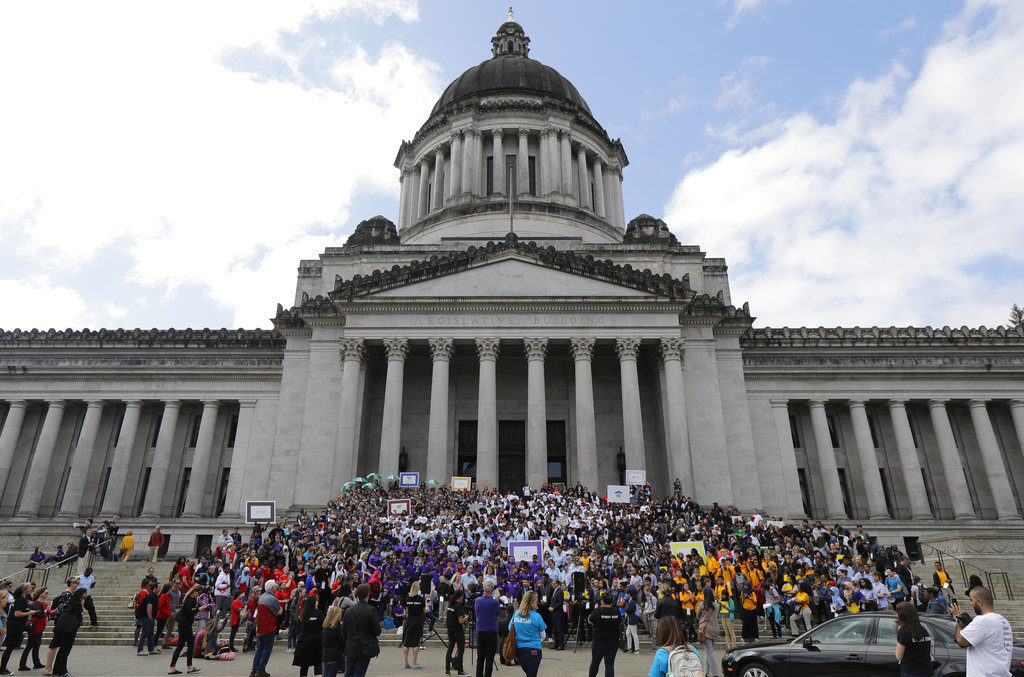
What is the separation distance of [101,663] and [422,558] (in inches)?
331

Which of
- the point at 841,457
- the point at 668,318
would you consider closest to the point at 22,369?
the point at 668,318

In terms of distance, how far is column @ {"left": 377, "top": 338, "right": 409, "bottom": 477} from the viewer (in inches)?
1224

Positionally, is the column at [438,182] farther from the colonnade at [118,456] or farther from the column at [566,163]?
the colonnade at [118,456]

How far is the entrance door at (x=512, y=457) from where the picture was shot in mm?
35812

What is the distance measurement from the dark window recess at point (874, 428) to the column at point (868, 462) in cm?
69

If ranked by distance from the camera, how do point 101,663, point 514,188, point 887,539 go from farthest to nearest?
point 514,188 → point 887,539 → point 101,663

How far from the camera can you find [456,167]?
166 ft

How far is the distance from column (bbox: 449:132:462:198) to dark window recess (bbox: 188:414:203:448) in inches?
887

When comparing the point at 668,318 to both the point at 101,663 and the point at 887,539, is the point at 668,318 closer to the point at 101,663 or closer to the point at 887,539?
the point at 887,539

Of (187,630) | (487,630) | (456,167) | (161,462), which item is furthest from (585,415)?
(456,167)

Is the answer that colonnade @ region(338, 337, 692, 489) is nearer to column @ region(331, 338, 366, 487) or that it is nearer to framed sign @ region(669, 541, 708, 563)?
column @ region(331, 338, 366, 487)

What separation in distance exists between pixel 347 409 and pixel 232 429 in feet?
37.7

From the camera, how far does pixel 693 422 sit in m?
33.7

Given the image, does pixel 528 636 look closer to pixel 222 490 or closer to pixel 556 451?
pixel 556 451
